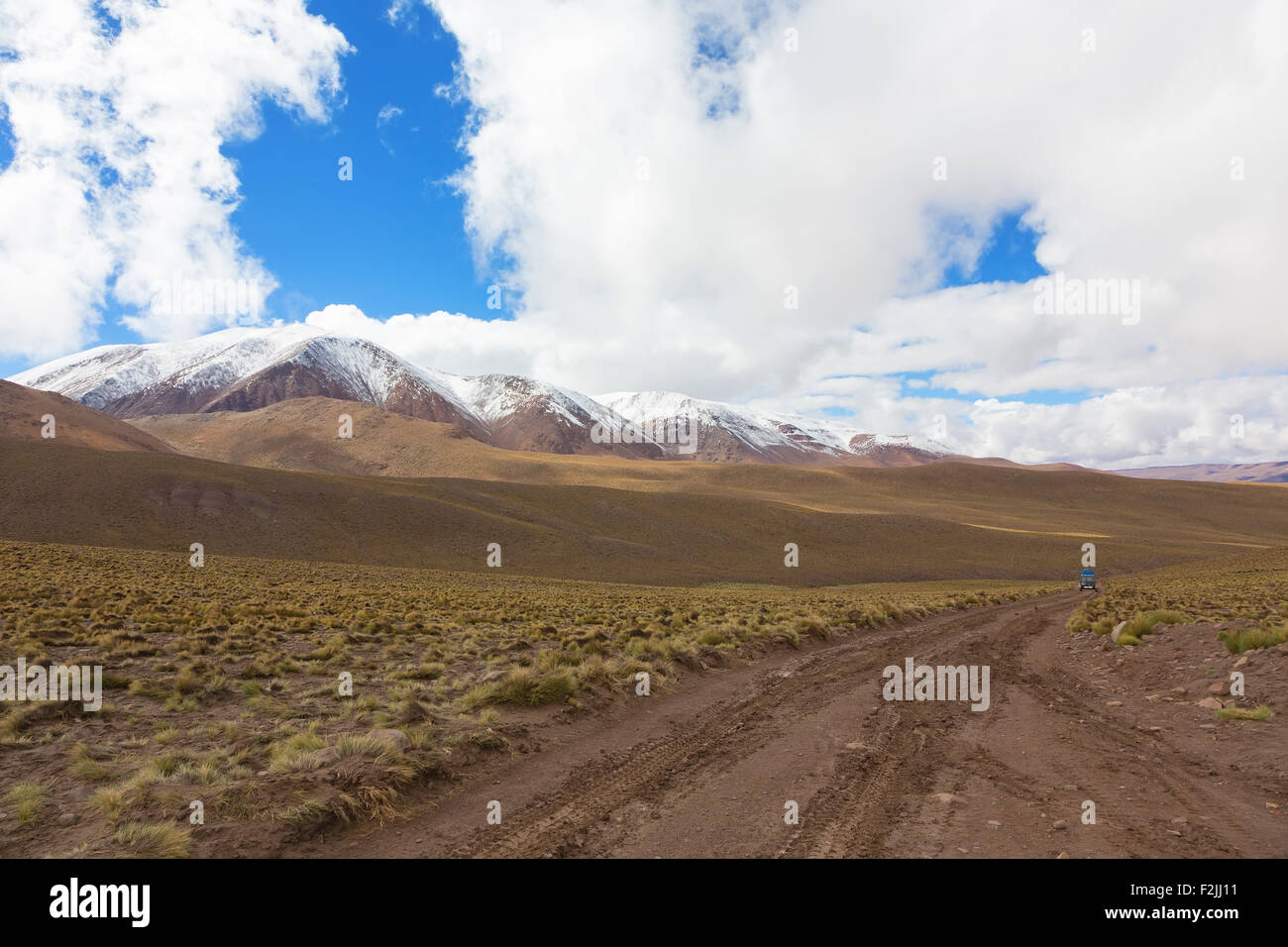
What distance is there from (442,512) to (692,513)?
2925cm

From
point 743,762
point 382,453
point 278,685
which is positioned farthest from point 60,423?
point 743,762

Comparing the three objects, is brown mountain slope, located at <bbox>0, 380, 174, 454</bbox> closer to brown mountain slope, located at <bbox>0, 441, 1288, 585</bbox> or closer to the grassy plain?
brown mountain slope, located at <bbox>0, 441, 1288, 585</bbox>

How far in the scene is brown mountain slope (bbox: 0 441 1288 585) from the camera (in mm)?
55312

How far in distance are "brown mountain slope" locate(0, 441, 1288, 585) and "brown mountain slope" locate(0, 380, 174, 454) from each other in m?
53.8

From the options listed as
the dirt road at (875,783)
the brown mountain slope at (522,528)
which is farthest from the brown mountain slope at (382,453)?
the dirt road at (875,783)

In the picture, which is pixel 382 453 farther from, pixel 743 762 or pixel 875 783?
pixel 875 783

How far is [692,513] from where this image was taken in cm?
7869

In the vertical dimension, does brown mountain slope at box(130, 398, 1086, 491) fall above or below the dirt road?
above

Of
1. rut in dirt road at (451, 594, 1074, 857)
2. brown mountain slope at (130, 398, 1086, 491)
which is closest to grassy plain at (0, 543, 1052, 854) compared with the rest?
rut in dirt road at (451, 594, 1074, 857)

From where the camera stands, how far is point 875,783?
263 inches

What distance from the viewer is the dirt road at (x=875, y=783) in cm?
528
